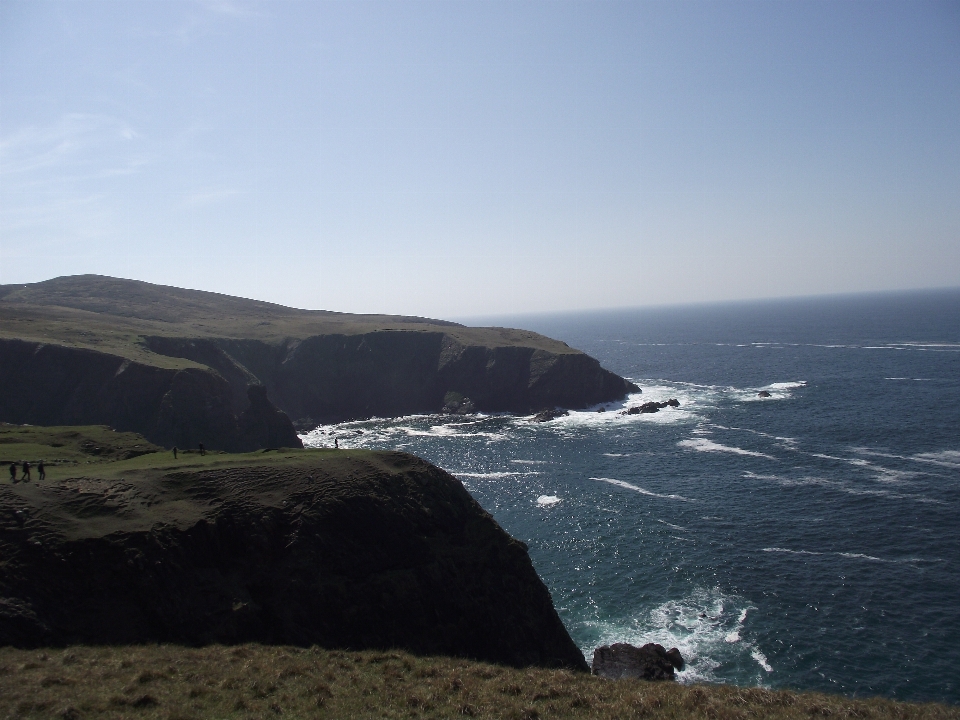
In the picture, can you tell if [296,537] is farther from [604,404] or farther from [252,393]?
[604,404]

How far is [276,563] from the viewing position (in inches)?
1141

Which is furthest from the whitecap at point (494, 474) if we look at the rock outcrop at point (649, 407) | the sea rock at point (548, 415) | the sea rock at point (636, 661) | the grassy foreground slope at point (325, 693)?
the grassy foreground slope at point (325, 693)

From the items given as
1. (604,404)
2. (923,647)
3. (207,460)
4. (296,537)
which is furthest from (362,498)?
(604,404)

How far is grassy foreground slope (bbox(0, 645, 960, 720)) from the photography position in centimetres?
1759

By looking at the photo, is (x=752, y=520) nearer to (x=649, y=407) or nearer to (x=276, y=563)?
(x=276, y=563)

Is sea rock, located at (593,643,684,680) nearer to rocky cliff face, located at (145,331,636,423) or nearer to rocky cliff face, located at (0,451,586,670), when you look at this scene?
rocky cliff face, located at (0,451,586,670)

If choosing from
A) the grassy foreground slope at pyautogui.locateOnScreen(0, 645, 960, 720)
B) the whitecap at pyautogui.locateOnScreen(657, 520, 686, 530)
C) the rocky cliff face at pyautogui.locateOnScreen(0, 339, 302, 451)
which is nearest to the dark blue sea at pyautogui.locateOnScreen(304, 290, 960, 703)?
the whitecap at pyautogui.locateOnScreen(657, 520, 686, 530)

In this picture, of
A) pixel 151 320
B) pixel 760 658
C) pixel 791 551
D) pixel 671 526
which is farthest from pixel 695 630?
pixel 151 320

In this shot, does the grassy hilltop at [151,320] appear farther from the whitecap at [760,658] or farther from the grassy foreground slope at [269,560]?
the whitecap at [760,658]

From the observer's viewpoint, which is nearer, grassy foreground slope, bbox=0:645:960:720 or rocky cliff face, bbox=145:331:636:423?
grassy foreground slope, bbox=0:645:960:720

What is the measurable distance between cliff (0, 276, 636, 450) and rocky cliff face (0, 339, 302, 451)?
145 millimetres

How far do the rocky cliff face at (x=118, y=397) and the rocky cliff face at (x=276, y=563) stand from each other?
144 ft

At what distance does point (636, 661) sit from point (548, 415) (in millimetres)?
70392

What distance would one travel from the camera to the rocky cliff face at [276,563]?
24531mm
